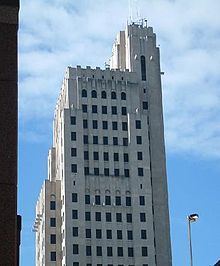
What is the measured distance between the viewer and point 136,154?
13638cm

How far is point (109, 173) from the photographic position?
445ft

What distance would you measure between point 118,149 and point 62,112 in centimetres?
1205

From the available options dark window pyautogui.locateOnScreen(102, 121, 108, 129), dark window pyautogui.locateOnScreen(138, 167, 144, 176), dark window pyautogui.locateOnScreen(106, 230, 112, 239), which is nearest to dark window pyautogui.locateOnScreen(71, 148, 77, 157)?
dark window pyautogui.locateOnScreen(102, 121, 108, 129)

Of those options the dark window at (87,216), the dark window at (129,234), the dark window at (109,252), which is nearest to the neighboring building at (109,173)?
the dark window at (87,216)

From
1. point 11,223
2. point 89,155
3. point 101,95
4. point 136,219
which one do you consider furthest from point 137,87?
point 11,223

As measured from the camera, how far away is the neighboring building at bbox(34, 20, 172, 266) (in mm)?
129625

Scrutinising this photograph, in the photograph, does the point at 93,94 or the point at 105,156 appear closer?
the point at 105,156

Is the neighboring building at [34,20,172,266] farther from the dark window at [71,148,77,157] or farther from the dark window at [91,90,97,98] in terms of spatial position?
the dark window at [91,90,97,98]

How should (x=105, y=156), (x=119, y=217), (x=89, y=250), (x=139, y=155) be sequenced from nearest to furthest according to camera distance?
1. (x=89, y=250)
2. (x=119, y=217)
3. (x=105, y=156)
4. (x=139, y=155)

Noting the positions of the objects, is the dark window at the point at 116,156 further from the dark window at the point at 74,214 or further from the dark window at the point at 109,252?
the dark window at the point at 109,252

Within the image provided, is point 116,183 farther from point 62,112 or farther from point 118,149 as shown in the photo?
point 62,112

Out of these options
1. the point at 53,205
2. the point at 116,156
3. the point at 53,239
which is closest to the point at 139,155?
the point at 116,156

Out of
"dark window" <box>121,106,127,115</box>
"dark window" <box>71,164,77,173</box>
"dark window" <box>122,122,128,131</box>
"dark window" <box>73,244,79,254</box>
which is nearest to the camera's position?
"dark window" <box>73,244,79,254</box>

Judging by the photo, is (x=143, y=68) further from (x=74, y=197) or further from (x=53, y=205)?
(x=53, y=205)
